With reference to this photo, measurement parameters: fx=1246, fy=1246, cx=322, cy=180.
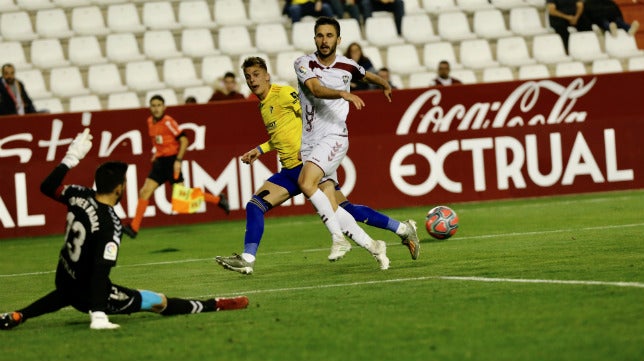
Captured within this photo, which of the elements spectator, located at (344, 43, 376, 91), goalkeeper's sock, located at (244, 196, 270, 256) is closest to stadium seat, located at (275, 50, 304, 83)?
spectator, located at (344, 43, 376, 91)

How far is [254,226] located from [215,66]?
11455 mm

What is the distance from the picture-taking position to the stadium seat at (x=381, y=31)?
77.3 feet

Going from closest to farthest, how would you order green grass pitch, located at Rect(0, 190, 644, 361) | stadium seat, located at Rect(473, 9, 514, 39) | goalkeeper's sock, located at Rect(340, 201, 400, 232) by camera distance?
green grass pitch, located at Rect(0, 190, 644, 361)
goalkeeper's sock, located at Rect(340, 201, 400, 232)
stadium seat, located at Rect(473, 9, 514, 39)

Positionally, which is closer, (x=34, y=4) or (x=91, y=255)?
(x=91, y=255)

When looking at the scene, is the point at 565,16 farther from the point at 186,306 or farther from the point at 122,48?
the point at 186,306

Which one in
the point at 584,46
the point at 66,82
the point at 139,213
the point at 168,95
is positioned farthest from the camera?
the point at 584,46

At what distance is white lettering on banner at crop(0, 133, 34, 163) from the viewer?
59.1 ft

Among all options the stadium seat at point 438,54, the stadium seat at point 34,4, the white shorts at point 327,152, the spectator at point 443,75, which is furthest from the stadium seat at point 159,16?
the white shorts at point 327,152

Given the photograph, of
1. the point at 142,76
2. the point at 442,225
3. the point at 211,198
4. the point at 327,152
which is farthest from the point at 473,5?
the point at 327,152

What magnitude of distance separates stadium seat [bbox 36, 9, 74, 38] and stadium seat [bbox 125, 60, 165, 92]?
154 cm

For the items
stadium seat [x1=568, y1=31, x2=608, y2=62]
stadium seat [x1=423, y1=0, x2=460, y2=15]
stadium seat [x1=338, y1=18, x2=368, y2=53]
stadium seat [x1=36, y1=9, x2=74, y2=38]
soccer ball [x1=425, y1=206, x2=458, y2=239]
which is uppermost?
stadium seat [x1=423, y1=0, x2=460, y2=15]

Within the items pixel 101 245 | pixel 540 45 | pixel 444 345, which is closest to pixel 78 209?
pixel 101 245

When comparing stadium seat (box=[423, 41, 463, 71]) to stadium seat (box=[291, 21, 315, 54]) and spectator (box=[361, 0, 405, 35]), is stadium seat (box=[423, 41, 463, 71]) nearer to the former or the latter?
spectator (box=[361, 0, 405, 35])

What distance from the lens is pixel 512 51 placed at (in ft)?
78.4
